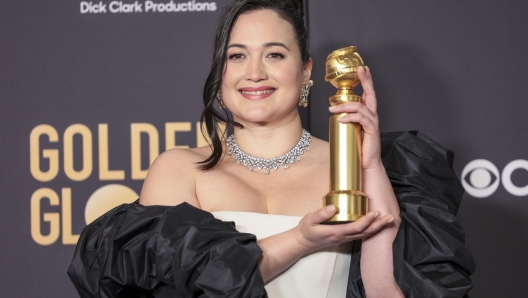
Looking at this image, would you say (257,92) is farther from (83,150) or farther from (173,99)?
(83,150)

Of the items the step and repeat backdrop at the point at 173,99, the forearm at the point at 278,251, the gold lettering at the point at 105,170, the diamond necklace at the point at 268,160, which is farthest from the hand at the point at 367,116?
the gold lettering at the point at 105,170

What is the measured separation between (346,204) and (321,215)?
0.21 feet

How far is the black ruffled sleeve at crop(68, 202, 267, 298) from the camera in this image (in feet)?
5.64

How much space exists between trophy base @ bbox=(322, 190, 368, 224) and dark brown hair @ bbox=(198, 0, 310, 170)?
59cm

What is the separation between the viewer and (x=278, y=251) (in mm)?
1829

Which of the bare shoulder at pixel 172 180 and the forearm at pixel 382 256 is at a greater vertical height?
the bare shoulder at pixel 172 180

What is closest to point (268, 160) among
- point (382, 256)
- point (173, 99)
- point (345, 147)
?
point (382, 256)

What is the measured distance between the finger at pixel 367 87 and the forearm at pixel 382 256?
0.67 feet

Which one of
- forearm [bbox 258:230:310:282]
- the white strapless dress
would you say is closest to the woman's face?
the white strapless dress

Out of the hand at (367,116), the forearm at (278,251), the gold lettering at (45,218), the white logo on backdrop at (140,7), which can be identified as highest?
the white logo on backdrop at (140,7)

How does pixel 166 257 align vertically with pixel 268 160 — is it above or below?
below

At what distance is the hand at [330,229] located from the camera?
1609 millimetres

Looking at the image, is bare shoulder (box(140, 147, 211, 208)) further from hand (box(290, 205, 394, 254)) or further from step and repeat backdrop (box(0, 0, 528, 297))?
step and repeat backdrop (box(0, 0, 528, 297))

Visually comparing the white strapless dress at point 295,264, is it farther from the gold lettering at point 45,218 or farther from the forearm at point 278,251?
the gold lettering at point 45,218
